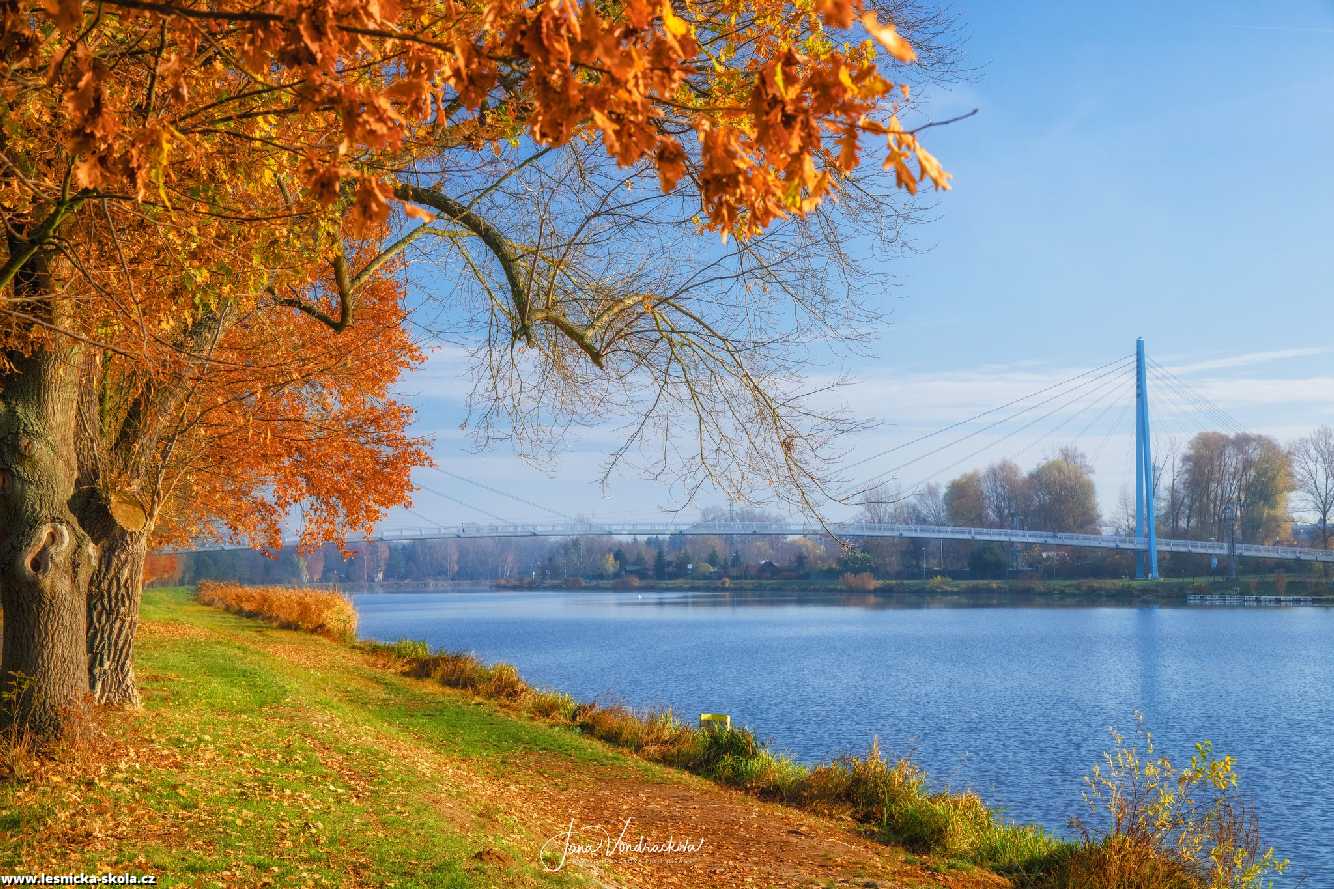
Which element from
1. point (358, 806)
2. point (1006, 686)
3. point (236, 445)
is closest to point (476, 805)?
point (358, 806)

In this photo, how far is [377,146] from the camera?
2312 millimetres

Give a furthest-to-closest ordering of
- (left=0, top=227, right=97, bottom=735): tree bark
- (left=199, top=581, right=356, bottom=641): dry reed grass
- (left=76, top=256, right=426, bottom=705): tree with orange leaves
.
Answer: (left=199, top=581, right=356, bottom=641): dry reed grass → (left=76, top=256, right=426, bottom=705): tree with orange leaves → (left=0, top=227, right=97, bottom=735): tree bark

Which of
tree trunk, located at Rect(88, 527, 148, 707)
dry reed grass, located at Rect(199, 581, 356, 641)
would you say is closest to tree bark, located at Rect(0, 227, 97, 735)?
tree trunk, located at Rect(88, 527, 148, 707)

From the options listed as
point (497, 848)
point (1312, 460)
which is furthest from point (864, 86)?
point (1312, 460)

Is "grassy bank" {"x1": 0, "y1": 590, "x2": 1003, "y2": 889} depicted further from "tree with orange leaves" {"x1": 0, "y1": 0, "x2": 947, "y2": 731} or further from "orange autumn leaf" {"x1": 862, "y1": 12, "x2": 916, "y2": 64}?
Answer: "orange autumn leaf" {"x1": 862, "y1": 12, "x2": 916, "y2": 64}

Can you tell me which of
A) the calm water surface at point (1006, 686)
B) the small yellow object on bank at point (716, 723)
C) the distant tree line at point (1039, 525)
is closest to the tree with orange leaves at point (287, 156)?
the small yellow object on bank at point (716, 723)

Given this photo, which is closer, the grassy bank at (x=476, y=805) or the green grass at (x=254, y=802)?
the green grass at (x=254, y=802)

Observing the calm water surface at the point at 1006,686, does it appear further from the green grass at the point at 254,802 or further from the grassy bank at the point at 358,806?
the green grass at the point at 254,802

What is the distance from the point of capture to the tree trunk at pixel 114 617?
7504mm

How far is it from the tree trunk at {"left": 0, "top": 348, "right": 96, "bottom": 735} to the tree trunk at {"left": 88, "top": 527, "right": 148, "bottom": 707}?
3.62ft

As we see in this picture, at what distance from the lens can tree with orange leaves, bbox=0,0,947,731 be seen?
85.6 inches

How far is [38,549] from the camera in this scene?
6242 mm

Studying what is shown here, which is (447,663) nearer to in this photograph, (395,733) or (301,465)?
(301,465)

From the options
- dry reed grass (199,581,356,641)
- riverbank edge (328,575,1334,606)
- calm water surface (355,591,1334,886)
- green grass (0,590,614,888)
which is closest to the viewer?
green grass (0,590,614,888)
